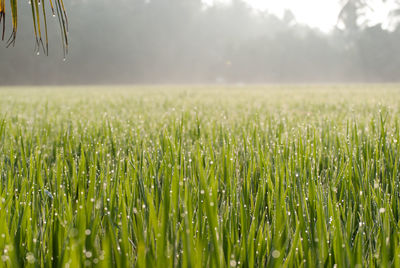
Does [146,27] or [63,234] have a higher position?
[146,27]

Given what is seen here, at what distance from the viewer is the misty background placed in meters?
30.3

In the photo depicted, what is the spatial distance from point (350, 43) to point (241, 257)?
3614 centimetres

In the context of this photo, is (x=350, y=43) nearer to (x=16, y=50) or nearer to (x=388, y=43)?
(x=388, y=43)

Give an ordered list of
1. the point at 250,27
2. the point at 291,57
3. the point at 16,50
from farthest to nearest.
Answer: the point at 250,27
the point at 291,57
the point at 16,50

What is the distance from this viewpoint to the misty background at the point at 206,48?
1193 inches

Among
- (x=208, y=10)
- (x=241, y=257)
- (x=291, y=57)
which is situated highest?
(x=208, y=10)

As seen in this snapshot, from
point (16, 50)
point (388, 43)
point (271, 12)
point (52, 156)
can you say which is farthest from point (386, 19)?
point (52, 156)

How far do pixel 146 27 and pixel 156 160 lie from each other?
3320cm

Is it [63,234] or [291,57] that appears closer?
[63,234]

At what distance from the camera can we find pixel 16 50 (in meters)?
26.5

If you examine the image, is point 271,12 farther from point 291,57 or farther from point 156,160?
point 156,160

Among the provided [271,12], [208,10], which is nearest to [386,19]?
[271,12]

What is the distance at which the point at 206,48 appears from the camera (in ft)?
113

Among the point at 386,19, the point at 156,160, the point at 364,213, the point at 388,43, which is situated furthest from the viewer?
the point at 388,43
